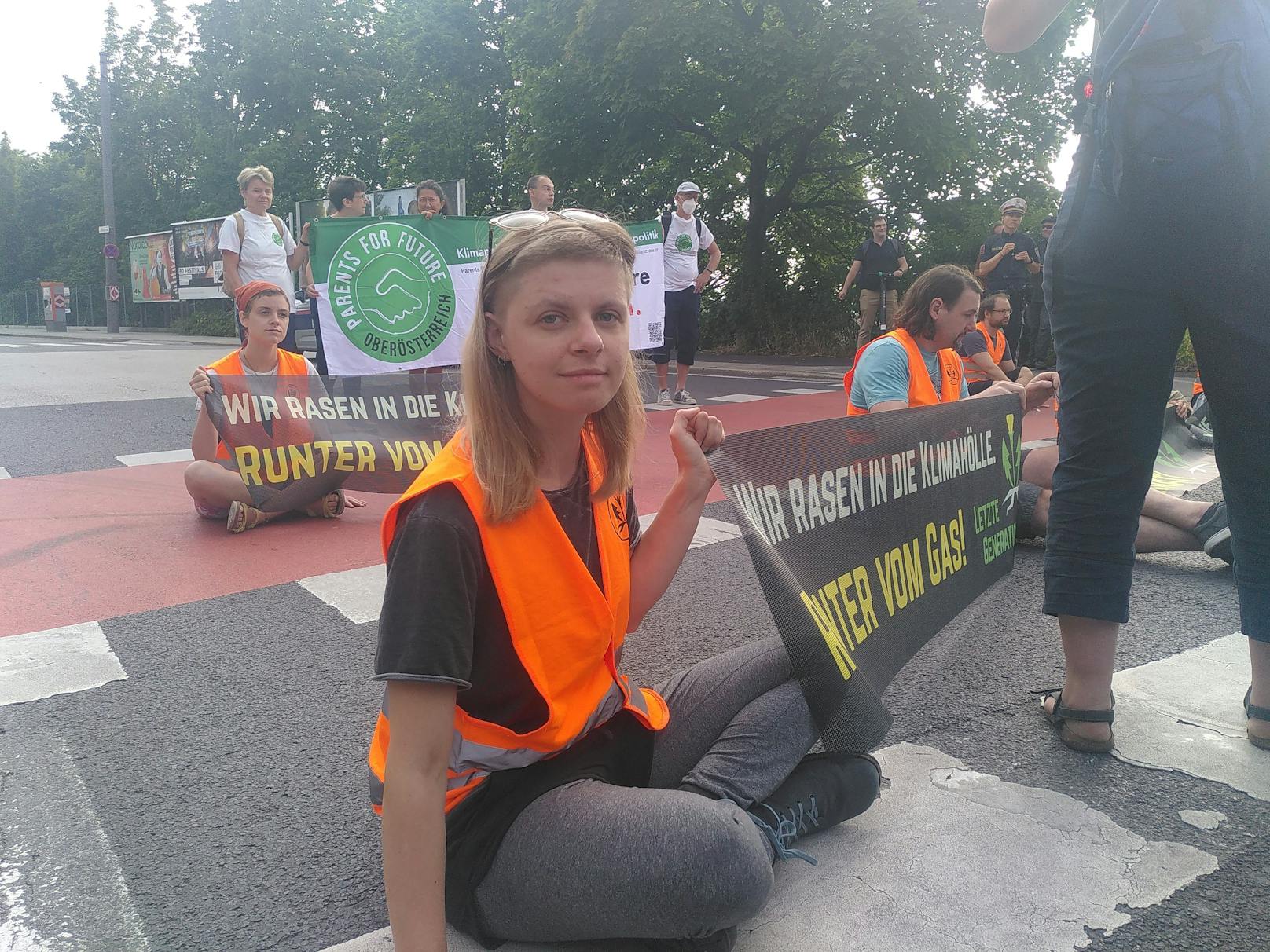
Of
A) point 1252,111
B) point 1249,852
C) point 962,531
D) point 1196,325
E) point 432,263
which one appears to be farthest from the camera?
point 432,263

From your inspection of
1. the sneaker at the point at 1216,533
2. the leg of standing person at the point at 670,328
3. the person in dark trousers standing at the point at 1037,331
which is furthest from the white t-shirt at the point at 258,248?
the person in dark trousers standing at the point at 1037,331

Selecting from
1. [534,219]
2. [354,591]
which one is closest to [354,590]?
[354,591]

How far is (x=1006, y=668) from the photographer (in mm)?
2979

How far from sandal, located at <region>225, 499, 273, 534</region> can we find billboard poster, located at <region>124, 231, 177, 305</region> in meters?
35.0

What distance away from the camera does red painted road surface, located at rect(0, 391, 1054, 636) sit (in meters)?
3.77

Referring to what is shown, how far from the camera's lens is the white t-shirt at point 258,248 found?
7402 millimetres

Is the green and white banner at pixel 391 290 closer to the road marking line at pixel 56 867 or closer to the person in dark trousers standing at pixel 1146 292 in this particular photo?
the road marking line at pixel 56 867

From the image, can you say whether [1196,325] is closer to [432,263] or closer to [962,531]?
[962,531]

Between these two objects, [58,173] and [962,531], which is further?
[58,173]

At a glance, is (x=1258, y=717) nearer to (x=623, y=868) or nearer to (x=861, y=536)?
(x=861, y=536)

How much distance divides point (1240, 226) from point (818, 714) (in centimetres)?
132

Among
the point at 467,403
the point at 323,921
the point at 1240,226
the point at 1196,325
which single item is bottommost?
the point at 323,921

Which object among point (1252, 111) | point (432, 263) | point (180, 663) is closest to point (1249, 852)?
point (1252, 111)

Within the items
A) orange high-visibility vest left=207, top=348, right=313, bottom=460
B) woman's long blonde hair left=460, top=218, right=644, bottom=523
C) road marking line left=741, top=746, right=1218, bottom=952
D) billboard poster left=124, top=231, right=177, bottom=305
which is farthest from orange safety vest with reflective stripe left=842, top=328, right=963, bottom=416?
billboard poster left=124, top=231, right=177, bottom=305
